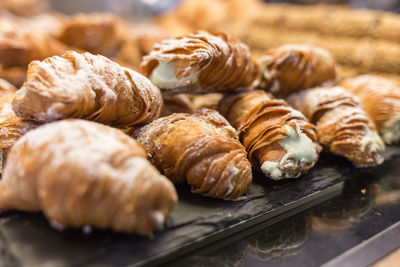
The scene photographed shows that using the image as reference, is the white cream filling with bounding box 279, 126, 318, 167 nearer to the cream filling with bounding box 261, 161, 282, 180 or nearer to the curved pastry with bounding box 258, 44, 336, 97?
the cream filling with bounding box 261, 161, 282, 180

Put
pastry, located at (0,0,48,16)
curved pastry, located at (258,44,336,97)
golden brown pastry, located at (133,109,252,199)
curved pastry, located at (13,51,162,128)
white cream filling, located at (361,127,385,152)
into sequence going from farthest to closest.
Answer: pastry, located at (0,0,48,16), curved pastry, located at (258,44,336,97), white cream filling, located at (361,127,385,152), golden brown pastry, located at (133,109,252,199), curved pastry, located at (13,51,162,128)

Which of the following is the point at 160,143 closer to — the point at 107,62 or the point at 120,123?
the point at 120,123

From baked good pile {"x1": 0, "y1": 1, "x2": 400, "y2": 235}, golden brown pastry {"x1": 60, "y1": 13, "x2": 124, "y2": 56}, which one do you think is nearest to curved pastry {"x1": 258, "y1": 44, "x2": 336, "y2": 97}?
baked good pile {"x1": 0, "y1": 1, "x2": 400, "y2": 235}

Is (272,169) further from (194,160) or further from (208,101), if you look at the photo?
(208,101)

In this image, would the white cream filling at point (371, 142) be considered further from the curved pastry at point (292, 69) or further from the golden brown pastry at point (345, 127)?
the curved pastry at point (292, 69)

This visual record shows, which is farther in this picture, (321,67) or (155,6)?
(155,6)

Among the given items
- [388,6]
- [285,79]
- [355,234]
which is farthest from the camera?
[388,6]

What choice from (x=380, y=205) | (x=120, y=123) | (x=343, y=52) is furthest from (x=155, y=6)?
(x=380, y=205)
